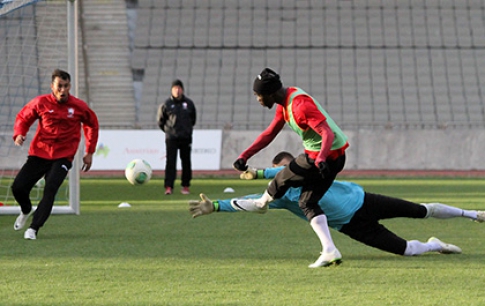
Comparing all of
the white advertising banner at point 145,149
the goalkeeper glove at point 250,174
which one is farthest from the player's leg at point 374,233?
the white advertising banner at point 145,149

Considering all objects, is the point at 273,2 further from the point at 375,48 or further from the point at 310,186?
the point at 310,186

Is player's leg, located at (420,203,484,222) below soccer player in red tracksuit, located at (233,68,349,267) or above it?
below

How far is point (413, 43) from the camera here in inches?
1288

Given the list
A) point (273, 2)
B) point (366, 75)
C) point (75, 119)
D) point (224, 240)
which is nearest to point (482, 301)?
point (224, 240)

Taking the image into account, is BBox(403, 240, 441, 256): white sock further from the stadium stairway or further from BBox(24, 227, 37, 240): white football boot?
the stadium stairway

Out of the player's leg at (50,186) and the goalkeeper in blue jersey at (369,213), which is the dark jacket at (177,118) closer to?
the player's leg at (50,186)

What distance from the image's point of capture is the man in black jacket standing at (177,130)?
1747 cm

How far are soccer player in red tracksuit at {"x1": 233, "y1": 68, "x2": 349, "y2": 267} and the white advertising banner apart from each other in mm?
16493

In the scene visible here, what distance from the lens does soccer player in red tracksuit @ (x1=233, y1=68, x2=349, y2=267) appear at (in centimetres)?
719

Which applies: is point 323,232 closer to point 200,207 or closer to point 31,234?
point 200,207

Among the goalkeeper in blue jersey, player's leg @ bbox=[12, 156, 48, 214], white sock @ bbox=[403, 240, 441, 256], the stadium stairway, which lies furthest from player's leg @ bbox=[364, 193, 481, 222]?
the stadium stairway

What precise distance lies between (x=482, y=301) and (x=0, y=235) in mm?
6064

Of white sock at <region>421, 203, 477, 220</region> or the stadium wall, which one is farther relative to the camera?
the stadium wall

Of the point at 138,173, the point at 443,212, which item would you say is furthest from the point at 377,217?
the point at 138,173
